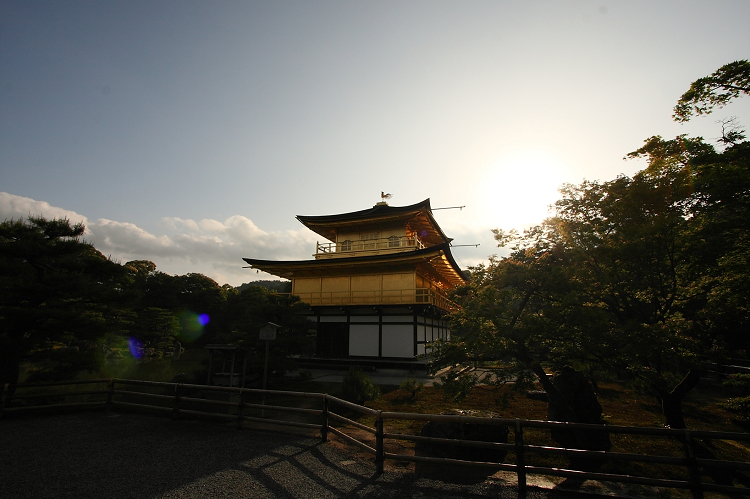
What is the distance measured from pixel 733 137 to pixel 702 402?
944 centimetres

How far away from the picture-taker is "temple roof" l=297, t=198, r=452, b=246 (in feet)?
71.5

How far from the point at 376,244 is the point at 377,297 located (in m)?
4.20

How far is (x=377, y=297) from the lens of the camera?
66.7 ft

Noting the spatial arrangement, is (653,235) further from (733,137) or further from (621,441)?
(621,441)

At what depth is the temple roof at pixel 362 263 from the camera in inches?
744

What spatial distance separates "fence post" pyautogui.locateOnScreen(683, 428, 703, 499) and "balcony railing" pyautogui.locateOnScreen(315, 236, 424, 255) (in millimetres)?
17369

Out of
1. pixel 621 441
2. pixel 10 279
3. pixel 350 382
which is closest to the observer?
pixel 621 441

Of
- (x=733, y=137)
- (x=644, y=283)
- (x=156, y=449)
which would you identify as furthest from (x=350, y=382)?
(x=733, y=137)

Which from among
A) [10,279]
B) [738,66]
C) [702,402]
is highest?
[738,66]

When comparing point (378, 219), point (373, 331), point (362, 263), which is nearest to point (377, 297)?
point (373, 331)

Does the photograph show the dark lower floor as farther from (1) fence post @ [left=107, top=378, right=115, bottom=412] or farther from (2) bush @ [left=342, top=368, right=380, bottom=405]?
(1) fence post @ [left=107, top=378, right=115, bottom=412]

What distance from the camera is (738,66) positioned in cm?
687

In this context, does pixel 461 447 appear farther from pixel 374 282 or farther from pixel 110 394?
pixel 374 282

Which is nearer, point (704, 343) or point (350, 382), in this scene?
point (704, 343)
